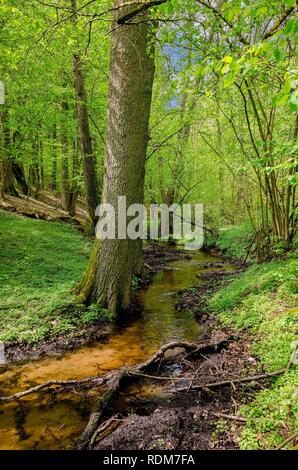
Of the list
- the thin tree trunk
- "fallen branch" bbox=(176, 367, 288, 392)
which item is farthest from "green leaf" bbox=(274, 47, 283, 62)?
the thin tree trunk

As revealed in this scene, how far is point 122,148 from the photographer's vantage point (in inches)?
235

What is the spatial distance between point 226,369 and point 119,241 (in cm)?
301

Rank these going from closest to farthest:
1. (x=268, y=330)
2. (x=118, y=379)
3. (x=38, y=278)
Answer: (x=118, y=379)
(x=268, y=330)
(x=38, y=278)

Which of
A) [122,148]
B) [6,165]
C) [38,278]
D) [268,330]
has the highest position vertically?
[6,165]

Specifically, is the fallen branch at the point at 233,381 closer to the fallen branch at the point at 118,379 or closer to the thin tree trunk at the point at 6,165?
the fallen branch at the point at 118,379

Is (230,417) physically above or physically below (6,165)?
below

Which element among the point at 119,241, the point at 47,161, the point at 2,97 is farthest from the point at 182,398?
the point at 47,161

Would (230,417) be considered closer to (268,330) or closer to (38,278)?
(268,330)

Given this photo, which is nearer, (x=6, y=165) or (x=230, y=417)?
(x=230, y=417)

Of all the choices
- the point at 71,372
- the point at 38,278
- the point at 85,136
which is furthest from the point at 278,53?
the point at 85,136

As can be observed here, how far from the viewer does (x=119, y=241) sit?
612 cm

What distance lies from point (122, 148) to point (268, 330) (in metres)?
3.84

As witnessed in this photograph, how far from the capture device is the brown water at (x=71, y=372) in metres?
3.16
